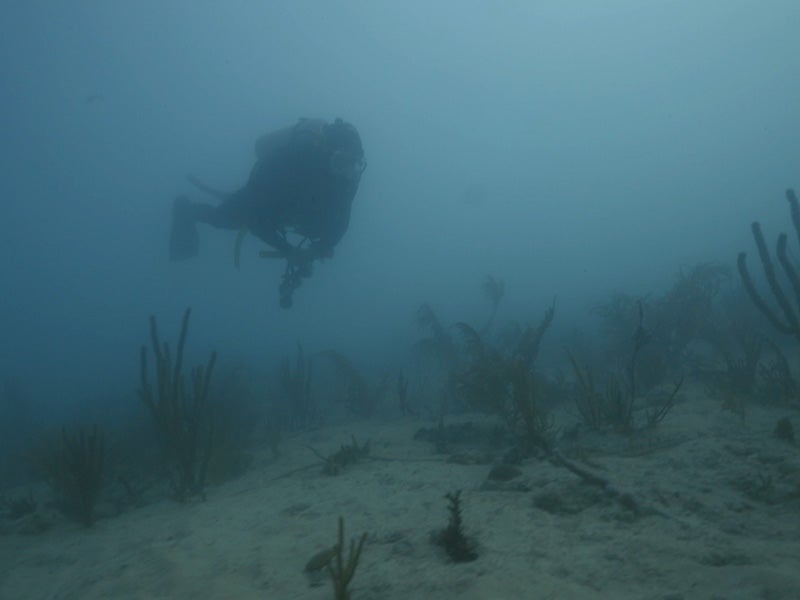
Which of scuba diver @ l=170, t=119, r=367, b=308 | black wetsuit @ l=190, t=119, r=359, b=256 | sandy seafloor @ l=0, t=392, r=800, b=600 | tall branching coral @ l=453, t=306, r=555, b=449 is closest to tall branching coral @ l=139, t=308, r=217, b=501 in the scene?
sandy seafloor @ l=0, t=392, r=800, b=600

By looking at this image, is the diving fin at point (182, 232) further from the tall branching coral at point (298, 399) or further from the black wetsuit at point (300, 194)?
the tall branching coral at point (298, 399)

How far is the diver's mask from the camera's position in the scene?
329 inches

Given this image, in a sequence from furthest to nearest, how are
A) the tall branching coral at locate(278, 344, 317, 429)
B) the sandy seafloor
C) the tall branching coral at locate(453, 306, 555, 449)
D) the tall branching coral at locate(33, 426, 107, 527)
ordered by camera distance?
the tall branching coral at locate(278, 344, 317, 429) < the tall branching coral at locate(33, 426, 107, 527) < the tall branching coral at locate(453, 306, 555, 449) < the sandy seafloor

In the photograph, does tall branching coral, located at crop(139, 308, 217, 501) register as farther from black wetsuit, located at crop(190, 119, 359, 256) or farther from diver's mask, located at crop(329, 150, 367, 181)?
diver's mask, located at crop(329, 150, 367, 181)

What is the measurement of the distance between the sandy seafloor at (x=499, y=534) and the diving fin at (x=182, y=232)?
6187 millimetres

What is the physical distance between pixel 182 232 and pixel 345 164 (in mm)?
4196

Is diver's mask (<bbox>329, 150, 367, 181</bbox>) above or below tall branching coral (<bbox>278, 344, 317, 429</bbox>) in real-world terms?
above

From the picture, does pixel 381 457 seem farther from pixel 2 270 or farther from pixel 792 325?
pixel 2 270

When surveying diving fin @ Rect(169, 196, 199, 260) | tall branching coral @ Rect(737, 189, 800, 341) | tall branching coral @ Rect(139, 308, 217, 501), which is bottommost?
tall branching coral @ Rect(139, 308, 217, 501)

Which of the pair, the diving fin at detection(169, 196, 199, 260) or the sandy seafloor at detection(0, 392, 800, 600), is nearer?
the sandy seafloor at detection(0, 392, 800, 600)

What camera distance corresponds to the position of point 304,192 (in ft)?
28.5

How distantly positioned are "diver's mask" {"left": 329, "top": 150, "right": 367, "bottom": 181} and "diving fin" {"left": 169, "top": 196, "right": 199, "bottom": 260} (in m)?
3.63

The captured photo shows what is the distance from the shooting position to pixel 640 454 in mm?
4219

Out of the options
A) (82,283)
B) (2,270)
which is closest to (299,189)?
(82,283)
